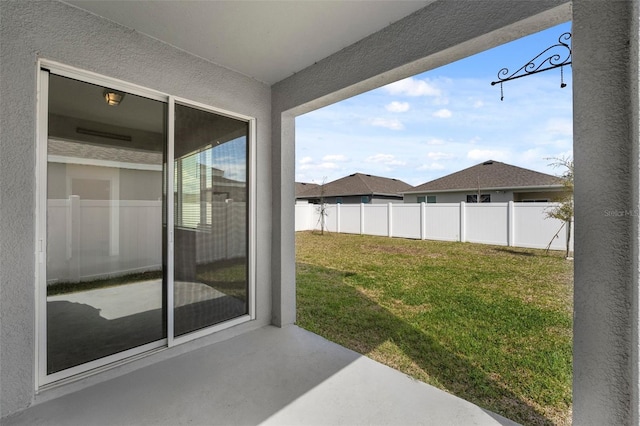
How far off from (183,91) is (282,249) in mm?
2131

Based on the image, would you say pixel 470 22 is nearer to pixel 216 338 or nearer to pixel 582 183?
pixel 582 183

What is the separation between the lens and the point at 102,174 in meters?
2.60

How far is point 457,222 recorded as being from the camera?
36.8ft

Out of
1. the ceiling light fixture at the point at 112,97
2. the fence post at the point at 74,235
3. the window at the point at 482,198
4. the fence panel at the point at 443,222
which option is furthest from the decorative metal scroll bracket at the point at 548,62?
the window at the point at 482,198

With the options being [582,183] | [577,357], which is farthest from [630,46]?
[577,357]

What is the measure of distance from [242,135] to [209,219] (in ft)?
3.85

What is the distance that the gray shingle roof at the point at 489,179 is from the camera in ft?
42.6

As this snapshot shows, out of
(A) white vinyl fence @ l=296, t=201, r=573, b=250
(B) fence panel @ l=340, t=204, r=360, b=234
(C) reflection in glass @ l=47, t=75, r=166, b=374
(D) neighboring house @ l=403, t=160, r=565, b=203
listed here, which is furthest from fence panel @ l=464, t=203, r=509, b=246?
(C) reflection in glass @ l=47, t=75, r=166, b=374

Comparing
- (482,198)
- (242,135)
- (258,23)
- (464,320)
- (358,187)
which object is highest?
(358,187)

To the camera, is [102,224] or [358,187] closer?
[102,224]

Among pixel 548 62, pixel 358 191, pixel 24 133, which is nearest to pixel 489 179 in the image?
pixel 358 191

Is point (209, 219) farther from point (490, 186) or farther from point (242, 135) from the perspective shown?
point (490, 186)

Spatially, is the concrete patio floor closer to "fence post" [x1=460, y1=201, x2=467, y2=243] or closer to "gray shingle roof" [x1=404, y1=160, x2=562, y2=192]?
"fence post" [x1=460, y1=201, x2=467, y2=243]

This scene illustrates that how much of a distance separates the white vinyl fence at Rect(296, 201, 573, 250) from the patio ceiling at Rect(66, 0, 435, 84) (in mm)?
9340
